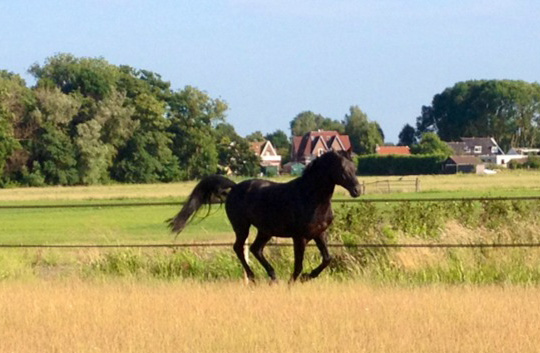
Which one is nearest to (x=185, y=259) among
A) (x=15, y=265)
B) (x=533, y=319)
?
(x=15, y=265)

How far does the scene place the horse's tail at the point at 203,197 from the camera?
13375 mm

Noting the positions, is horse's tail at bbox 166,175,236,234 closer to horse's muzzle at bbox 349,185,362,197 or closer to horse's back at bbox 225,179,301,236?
horse's back at bbox 225,179,301,236

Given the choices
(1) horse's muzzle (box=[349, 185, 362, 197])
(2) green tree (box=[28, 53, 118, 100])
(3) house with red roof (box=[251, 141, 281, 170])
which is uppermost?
(2) green tree (box=[28, 53, 118, 100])

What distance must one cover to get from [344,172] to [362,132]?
118559 millimetres

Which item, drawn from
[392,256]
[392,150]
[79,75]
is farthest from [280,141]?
[392,256]

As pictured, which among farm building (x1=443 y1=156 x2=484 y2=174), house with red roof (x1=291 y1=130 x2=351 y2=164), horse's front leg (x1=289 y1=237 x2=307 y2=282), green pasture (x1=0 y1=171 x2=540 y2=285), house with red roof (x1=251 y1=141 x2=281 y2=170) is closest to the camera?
horse's front leg (x1=289 y1=237 x2=307 y2=282)

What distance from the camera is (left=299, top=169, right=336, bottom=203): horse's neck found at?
468 inches

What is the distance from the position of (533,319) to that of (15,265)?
26.4 ft

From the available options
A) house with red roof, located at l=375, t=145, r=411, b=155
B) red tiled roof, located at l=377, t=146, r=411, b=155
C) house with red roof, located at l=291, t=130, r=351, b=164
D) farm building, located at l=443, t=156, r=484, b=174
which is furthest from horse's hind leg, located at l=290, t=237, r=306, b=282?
red tiled roof, located at l=377, t=146, r=411, b=155

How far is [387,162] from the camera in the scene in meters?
102

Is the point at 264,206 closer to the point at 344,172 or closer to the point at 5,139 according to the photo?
the point at 344,172

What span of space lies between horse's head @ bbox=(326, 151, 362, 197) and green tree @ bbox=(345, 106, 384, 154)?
374ft

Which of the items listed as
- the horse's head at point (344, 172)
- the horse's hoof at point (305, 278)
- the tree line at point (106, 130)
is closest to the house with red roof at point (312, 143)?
the tree line at point (106, 130)

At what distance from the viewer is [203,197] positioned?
1362 cm
